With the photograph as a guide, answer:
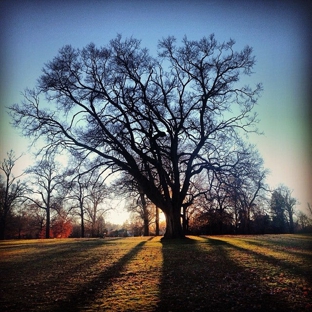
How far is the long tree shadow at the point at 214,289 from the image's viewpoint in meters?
4.99

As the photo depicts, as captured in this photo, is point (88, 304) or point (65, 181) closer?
point (88, 304)

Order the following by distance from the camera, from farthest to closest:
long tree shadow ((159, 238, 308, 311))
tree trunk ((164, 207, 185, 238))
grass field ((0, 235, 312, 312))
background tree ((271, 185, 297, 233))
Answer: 1. background tree ((271, 185, 297, 233))
2. tree trunk ((164, 207, 185, 238))
3. grass field ((0, 235, 312, 312))
4. long tree shadow ((159, 238, 308, 311))

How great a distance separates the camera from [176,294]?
575 cm

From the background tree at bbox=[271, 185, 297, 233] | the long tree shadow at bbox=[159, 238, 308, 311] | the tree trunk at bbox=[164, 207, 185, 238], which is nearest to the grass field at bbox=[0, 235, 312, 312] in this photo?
the long tree shadow at bbox=[159, 238, 308, 311]

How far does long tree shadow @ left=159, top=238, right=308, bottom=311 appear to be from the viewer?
4992 mm

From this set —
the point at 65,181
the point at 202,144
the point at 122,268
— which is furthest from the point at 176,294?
the point at 202,144

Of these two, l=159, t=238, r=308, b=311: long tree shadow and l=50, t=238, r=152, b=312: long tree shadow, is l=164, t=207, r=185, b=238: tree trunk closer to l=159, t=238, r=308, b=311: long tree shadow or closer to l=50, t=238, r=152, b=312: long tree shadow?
l=159, t=238, r=308, b=311: long tree shadow

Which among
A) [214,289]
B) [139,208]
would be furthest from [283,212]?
[214,289]

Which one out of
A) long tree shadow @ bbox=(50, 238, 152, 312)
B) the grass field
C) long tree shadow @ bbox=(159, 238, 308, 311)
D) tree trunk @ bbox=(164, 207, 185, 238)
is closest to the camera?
long tree shadow @ bbox=(159, 238, 308, 311)

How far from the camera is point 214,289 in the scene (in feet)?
19.7

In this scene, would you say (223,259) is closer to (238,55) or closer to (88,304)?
(88,304)

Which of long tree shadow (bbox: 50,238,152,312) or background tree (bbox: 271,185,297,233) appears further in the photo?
background tree (bbox: 271,185,297,233)

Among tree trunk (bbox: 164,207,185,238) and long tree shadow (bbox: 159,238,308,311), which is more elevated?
tree trunk (bbox: 164,207,185,238)

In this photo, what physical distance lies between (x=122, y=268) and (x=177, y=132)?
42.9ft
